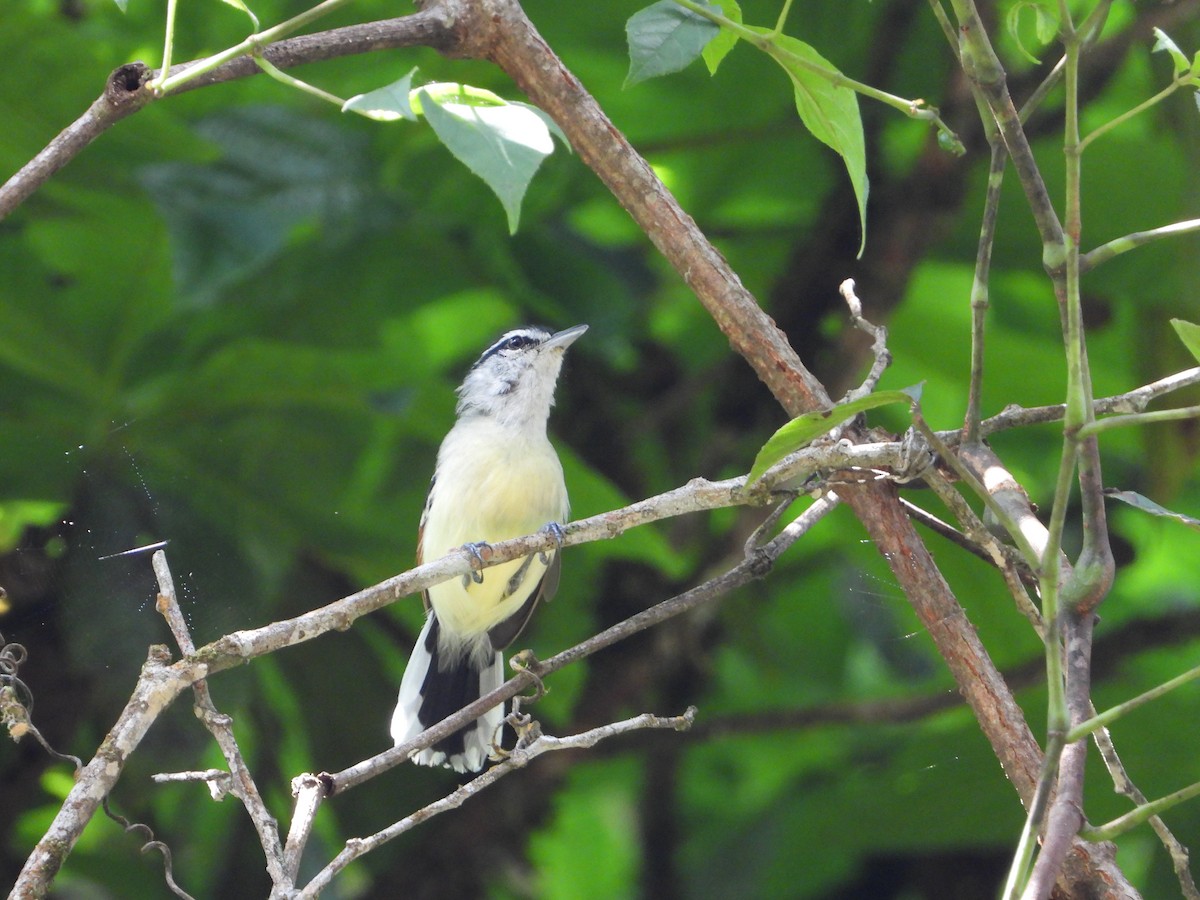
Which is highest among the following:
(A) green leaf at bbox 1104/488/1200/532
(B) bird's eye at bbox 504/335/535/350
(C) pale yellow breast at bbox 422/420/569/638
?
(A) green leaf at bbox 1104/488/1200/532

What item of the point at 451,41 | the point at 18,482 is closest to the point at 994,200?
the point at 451,41

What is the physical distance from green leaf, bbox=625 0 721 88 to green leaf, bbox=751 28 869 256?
10cm

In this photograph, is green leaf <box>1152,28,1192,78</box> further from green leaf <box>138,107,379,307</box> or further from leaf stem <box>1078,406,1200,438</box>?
green leaf <box>138,107,379,307</box>

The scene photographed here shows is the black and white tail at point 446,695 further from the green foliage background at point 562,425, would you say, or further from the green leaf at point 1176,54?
the green leaf at point 1176,54

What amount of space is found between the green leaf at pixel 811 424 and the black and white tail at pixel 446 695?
2191 millimetres

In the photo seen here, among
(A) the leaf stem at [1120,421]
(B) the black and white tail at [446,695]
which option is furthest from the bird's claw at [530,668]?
(B) the black and white tail at [446,695]

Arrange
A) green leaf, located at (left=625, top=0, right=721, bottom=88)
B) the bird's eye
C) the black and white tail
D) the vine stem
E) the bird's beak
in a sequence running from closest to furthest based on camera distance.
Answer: the vine stem < green leaf, located at (left=625, top=0, right=721, bottom=88) < the bird's beak < the black and white tail < the bird's eye

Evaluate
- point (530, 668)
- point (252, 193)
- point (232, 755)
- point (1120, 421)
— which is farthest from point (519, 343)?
point (1120, 421)

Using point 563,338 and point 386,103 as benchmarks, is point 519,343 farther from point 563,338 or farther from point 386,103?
point 386,103

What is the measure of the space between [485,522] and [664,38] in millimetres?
2386

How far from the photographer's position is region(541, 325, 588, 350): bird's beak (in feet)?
11.8

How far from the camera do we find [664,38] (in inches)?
65.0

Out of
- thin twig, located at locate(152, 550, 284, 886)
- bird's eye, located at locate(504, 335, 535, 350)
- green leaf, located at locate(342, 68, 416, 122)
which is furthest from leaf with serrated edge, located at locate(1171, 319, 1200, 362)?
bird's eye, located at locate(504, 335, 535, 350)

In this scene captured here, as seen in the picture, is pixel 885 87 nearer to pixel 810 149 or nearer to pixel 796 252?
pixel 810 149
